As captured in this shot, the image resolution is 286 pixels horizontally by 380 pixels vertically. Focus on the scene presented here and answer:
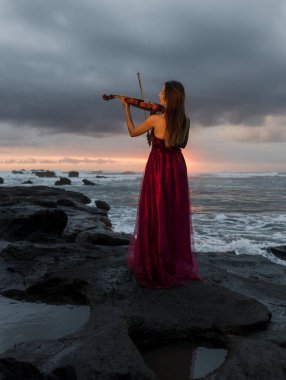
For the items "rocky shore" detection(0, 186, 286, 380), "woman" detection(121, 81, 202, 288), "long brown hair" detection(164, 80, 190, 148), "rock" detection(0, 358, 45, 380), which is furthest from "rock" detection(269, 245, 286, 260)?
"rock" detection(0, 358, 45, 380)

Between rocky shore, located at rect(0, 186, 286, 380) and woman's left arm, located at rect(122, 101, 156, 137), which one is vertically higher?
woman's left arm, located at rect(122, 101, 156, 137)

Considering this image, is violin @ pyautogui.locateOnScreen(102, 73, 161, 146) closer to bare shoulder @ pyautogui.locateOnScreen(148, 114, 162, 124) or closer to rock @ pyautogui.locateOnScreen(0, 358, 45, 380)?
bare shoulder @ pyautogui.locateOnScreen(148, 114, 162, 124)

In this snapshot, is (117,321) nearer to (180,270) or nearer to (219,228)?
(180,270)

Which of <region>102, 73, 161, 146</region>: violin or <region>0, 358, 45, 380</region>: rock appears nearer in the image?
<region>0, 358, 45, 380</region>: rock

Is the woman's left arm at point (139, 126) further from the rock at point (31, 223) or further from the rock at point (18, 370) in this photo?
the rock at point (31, 223)

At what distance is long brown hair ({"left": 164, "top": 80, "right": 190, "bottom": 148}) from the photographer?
14.1ft

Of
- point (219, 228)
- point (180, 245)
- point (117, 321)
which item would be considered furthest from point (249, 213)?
point (117, 321)

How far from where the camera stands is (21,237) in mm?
8078

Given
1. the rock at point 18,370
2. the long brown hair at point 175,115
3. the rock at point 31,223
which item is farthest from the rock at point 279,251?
the rock at point 18,370

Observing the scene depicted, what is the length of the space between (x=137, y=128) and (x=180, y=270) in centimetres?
173

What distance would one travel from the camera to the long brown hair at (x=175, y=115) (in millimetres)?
4312

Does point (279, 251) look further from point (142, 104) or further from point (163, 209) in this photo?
point (142, 104)

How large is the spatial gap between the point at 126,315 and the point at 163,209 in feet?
4.12

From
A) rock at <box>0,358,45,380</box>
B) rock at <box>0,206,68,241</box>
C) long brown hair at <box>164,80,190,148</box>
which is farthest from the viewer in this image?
rock at <box>0,206,68,241</box>
